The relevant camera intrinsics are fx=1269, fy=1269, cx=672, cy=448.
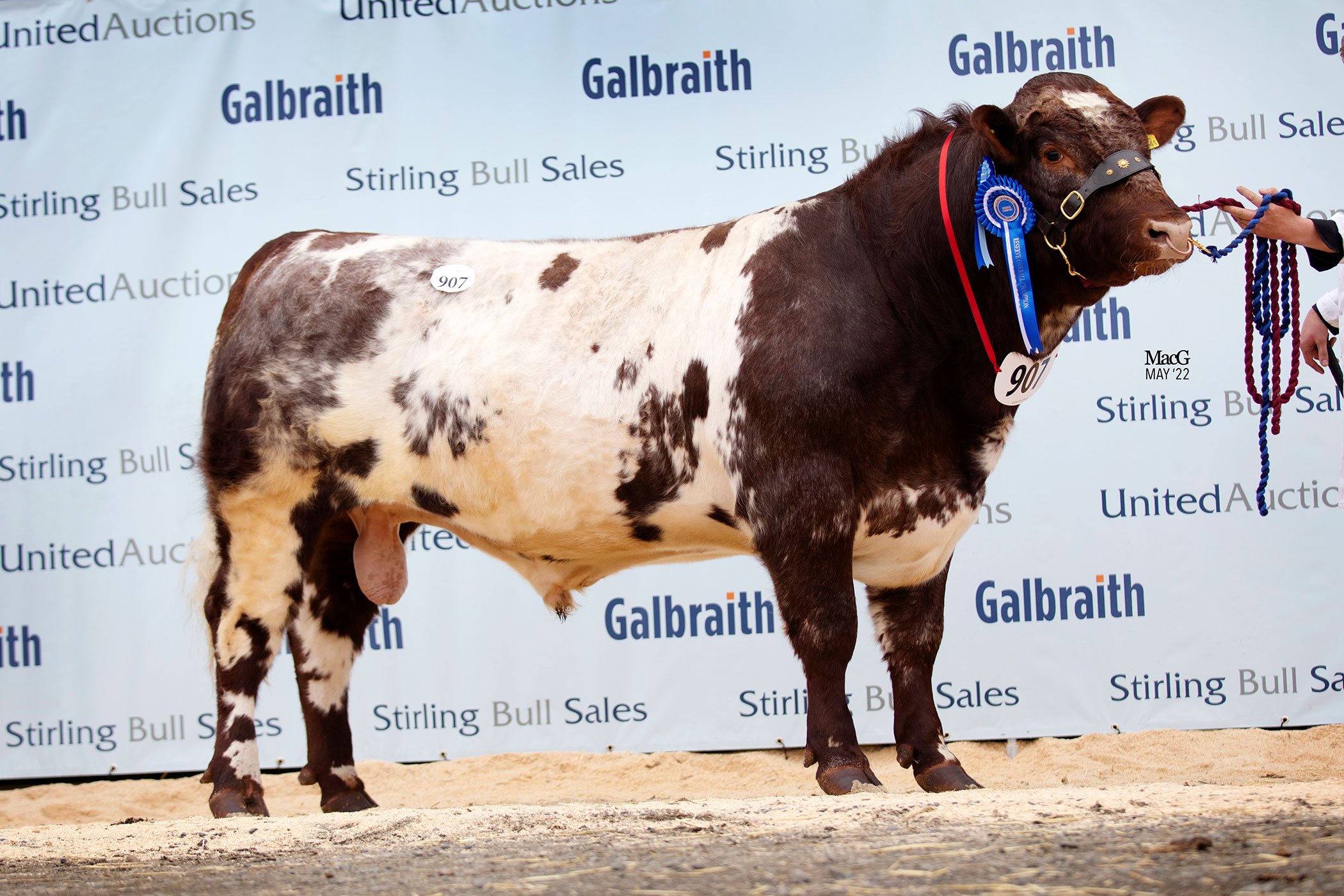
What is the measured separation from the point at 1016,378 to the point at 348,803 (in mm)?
2702

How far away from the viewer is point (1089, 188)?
3.45 meters

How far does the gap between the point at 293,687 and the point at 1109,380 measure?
3896mm

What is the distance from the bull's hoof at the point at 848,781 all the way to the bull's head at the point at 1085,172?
4.92 feet

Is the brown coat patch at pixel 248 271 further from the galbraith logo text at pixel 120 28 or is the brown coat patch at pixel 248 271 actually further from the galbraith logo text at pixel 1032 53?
the galbraith logo text at pixel 1032 53

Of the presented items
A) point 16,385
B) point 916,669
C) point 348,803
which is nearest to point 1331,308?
point 916,669

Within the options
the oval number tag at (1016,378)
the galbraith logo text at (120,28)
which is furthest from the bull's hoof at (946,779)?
the galbraith logo text at (120,28)

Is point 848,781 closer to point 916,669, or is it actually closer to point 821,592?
point 821,592

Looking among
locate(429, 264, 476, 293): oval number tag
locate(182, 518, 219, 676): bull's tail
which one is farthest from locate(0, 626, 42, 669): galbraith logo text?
locate(429, 264, 476, 293): oval number tag

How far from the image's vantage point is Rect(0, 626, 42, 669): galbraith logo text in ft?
19.1

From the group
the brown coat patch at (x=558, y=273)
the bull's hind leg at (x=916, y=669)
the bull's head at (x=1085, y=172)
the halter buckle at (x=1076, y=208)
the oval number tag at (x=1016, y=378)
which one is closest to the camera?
the bull's head at (x=1085, y=172)

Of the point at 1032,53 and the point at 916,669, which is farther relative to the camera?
the point at 1032,53

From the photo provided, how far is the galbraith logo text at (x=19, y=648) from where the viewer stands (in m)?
5.82

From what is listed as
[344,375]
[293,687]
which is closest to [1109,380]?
[344,375]

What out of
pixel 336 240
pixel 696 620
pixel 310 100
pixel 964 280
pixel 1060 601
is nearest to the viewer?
pixel 964 280
